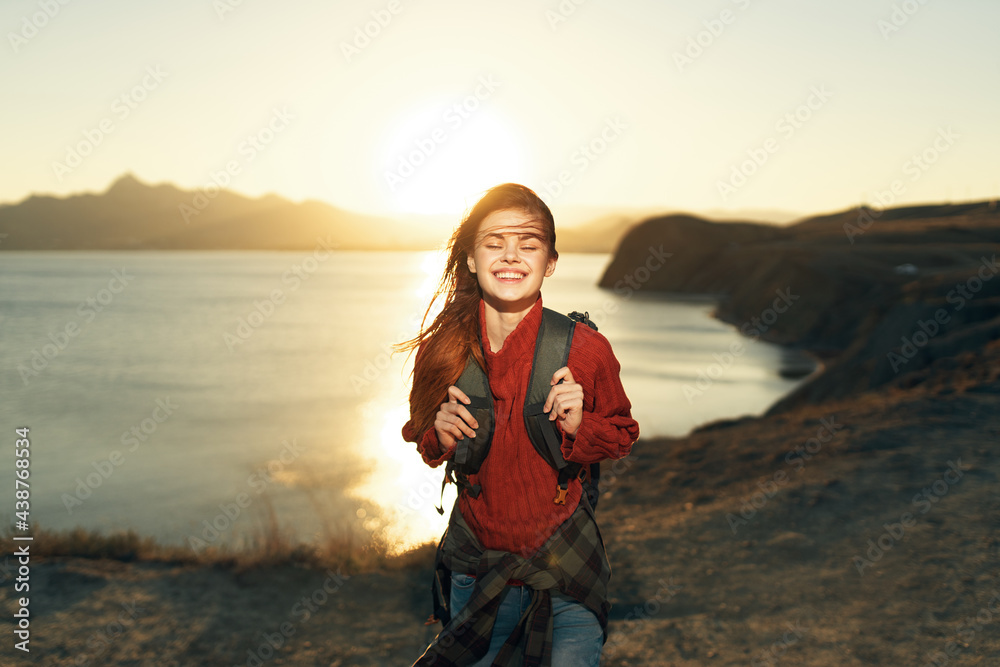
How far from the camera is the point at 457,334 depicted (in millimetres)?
2445

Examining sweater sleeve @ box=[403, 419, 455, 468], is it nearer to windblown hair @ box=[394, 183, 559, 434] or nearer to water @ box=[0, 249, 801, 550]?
windblown hair @ box=[394, 183, 559, 434]

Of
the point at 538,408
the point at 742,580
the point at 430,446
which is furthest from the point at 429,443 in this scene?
the point at 742,580

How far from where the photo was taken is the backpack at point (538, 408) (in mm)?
2270

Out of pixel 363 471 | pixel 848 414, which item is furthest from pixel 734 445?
pixel 363 471

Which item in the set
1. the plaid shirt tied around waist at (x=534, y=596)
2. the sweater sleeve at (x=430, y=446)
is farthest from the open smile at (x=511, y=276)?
the plaid shirt tied around waist at (x=534, y=596)

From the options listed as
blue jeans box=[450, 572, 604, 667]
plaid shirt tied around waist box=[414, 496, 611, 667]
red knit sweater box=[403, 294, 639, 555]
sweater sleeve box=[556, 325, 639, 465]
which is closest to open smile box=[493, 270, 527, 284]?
red knit sweater box=[403, 294, 639, 555]

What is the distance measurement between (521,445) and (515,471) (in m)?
0.11

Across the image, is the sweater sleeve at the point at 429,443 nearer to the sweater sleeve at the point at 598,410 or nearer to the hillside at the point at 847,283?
the sweater sleeve at the point at 598,410

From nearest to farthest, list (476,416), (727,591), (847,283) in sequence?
(476,416) < (727,591) < (847,283)

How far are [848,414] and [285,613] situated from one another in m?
11.2

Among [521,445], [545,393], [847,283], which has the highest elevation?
[847,283]

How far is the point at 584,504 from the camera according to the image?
2.50m

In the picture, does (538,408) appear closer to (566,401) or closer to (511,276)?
(566,401)

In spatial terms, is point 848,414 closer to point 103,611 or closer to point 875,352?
point 875,352
